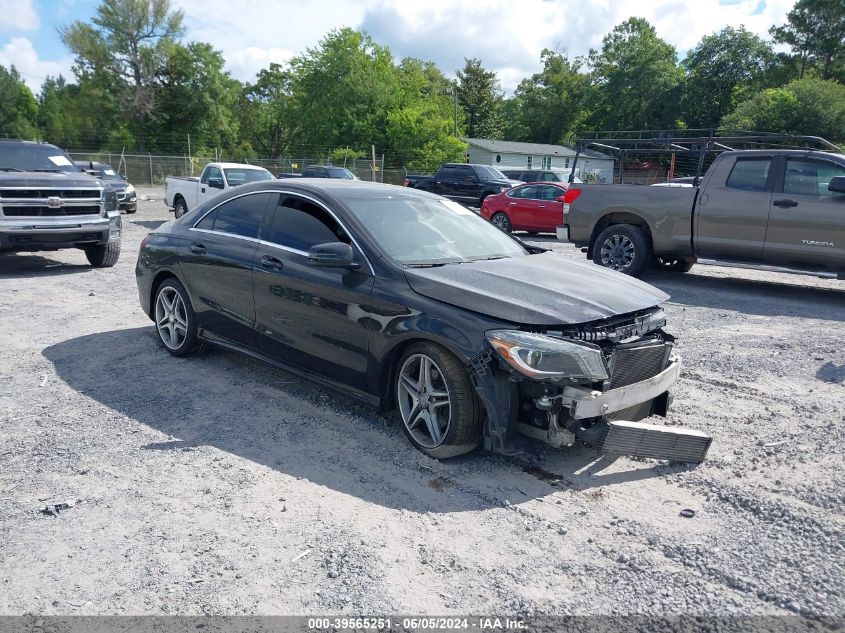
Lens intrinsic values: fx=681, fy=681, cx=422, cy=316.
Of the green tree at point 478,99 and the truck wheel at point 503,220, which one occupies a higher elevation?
the green tree at point 478,99

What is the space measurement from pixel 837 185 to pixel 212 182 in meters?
14.1

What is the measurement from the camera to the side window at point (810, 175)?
30.0 ft

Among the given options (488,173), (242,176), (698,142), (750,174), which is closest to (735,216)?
(750,174)

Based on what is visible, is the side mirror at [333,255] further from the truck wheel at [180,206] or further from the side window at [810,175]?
the truck wheel at [180,206]

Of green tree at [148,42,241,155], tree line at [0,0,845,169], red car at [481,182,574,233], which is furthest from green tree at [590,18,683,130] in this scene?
red car at [481,182,574,233]

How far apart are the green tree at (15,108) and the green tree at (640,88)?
5408cm

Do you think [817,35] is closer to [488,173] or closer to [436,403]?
[488,173]

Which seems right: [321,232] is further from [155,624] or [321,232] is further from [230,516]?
[155,624]

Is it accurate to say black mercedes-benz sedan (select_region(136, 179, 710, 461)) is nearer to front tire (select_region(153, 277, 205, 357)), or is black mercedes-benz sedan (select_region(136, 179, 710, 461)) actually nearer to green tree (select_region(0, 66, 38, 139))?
front tire (select_region(153, 277, 205, 357))

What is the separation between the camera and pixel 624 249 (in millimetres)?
10766

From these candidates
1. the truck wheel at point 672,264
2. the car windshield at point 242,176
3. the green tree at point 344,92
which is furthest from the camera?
the green tree at point 344,92

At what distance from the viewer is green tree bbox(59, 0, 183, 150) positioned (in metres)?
52.9

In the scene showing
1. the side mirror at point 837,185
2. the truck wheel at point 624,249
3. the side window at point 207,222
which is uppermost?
the side mirror at point 837,185

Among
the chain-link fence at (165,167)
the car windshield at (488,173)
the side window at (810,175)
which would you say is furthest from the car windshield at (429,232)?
the chain-link fence at (165,167)
